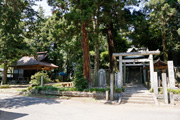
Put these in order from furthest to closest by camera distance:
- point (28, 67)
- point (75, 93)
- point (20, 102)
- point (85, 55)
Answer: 1. point (28, 67)
2. point (85, 55)
3. point (75, 93)
4. point (20, 102)

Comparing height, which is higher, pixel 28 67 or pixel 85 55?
pixel 85 55

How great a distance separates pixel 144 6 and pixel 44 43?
18037 mm

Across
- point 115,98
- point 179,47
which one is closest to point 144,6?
point 179,47

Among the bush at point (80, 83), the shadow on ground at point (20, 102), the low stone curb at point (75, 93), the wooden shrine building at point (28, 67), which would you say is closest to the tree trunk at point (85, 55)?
the bush at point (80, 83)

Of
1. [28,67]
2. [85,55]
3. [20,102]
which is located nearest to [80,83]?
[85,55]

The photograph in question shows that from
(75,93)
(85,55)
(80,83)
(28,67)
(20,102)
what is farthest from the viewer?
(28,67)

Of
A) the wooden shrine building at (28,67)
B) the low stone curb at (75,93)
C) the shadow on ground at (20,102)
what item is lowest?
the shadow on ground at (20,102)

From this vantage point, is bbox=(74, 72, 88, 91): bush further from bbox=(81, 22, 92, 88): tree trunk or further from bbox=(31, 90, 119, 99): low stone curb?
bbox=(81, 22, 92, 88): tree trunk

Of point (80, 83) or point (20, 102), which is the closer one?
point (20, 102)

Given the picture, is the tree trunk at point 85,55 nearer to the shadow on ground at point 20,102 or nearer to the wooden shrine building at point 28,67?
the shadow on ground at point 20,102

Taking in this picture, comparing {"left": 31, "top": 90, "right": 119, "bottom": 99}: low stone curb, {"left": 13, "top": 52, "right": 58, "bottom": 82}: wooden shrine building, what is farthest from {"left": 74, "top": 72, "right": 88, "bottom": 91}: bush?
{"left": 13, "top": 52, "right": 58, "bottom": 82}: wooden shrine building

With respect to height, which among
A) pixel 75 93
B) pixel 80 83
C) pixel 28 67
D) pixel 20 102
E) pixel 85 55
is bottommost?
pixel 20 102

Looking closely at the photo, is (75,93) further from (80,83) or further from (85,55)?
(85,55)

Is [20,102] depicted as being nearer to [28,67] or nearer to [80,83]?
[80,83]
